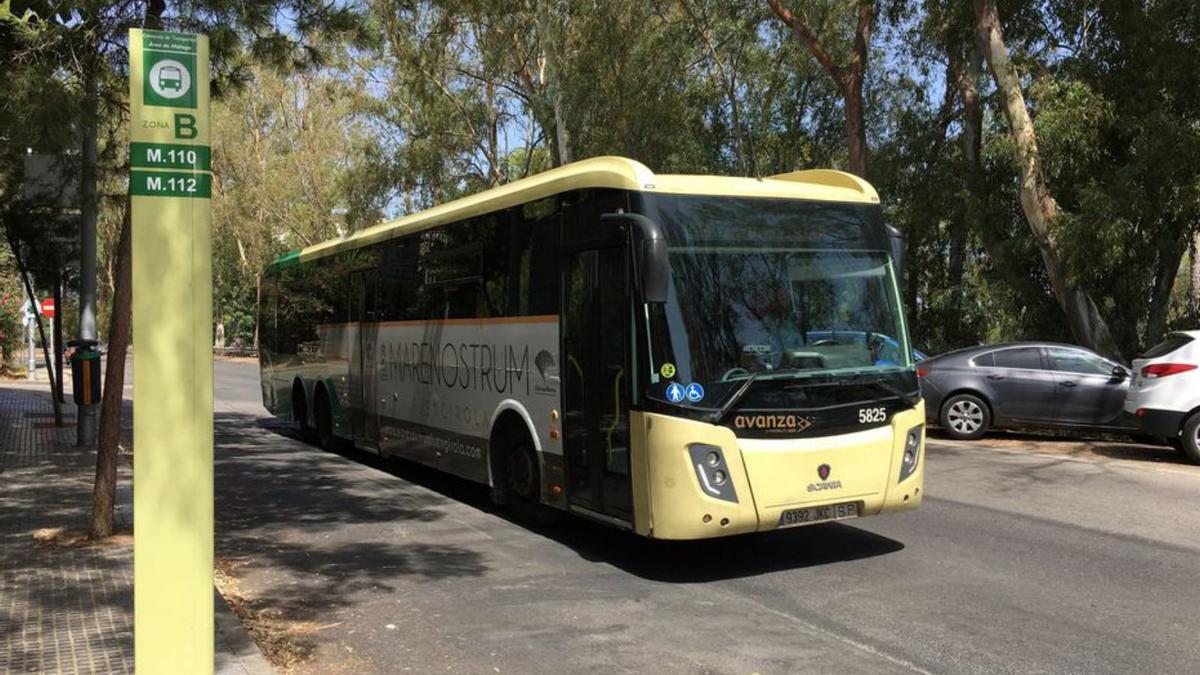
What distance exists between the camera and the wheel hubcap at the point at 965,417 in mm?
14039

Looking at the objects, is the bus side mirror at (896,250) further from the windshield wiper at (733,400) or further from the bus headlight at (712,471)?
the bus headlight at (712,471)

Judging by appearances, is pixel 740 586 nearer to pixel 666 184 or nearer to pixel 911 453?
pixel 911 453

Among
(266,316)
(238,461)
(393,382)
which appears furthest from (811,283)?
(266,316)

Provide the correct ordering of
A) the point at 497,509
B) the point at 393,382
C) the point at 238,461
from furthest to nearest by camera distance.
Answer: the point at 238,461 < the point at 393,382 < the point at 497,509

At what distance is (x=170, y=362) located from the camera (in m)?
3.46

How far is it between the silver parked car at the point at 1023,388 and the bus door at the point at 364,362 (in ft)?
24.9

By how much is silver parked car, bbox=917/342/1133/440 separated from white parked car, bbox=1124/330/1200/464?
4.87 feet

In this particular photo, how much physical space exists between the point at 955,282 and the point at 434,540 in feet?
55.5

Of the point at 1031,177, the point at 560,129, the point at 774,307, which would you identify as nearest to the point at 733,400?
the point at 774,307

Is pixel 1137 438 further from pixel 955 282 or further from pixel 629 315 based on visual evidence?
pixel 629 315

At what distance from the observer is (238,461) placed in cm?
1241

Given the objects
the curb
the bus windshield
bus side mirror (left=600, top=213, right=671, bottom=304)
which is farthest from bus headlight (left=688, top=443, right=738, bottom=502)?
the curb

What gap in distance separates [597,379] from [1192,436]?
8450 millimetres

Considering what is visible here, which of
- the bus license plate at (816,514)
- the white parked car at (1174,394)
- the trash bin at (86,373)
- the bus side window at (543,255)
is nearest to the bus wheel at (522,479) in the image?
the bus side window at (543,255)
